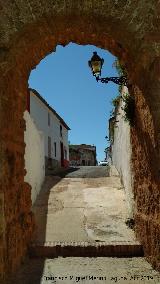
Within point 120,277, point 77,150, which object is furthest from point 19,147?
point 77,150

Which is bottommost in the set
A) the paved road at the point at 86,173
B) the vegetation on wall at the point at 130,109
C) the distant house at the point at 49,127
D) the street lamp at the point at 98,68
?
the paved road at the point at 86,173

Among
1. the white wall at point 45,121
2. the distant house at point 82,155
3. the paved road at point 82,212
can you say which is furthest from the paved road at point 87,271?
the distant house at point 82,155

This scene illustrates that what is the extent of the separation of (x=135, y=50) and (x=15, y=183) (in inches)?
107

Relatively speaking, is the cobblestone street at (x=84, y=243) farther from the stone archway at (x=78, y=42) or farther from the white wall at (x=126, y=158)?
the white wall at (x=126, y=158)

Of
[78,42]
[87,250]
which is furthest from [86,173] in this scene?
[78,42]

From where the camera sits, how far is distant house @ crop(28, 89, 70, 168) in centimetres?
2060

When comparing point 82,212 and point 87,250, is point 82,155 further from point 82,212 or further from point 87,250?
point 87,250

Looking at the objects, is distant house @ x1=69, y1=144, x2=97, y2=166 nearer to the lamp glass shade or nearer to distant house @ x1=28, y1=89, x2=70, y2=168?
distant house @ x1=28, y1=89, x2=70, y2=168

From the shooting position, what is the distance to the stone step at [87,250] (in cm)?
624

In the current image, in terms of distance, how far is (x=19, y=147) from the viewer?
6168mm

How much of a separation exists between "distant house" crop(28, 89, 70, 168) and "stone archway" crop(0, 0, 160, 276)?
13.1 m

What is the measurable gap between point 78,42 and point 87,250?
3541 mm

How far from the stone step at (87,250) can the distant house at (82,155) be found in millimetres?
41136

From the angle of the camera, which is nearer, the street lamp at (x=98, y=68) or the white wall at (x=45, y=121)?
the street lamp at (x=98, y=68)
